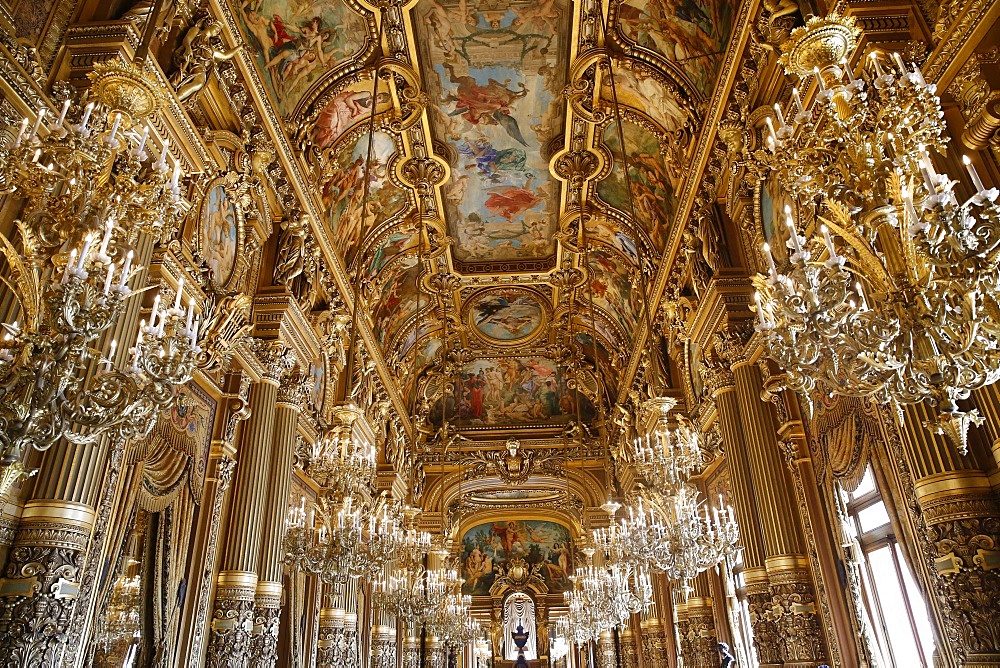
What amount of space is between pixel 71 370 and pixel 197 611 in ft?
17.4

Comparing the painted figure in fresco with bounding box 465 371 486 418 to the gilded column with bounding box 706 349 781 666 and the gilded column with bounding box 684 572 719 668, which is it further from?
the gilded column with bounding box 706 349 781 666

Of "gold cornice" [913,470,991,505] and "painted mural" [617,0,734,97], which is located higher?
"painted mural" [617,0,734,97]

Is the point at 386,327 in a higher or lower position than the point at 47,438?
higher

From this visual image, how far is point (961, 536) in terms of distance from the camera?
4.68 m

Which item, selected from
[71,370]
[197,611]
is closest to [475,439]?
[197,611]

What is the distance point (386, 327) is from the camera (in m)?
17.6

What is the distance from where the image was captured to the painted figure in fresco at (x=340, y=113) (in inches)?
444

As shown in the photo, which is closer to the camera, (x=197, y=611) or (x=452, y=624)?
(x=197, y=611)

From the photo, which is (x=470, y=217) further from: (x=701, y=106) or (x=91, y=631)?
(x=91, y=631)

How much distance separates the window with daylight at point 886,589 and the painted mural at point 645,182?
6465mm

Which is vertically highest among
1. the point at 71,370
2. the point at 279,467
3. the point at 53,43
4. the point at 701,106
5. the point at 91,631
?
the point at 701,106

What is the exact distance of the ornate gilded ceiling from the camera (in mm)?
10352

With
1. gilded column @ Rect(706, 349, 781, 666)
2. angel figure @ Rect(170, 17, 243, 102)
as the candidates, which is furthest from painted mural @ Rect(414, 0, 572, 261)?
gilded column @ Rect(706, 349, 781, 666)

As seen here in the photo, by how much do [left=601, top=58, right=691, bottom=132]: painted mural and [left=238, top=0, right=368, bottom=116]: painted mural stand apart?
13.7 ft
